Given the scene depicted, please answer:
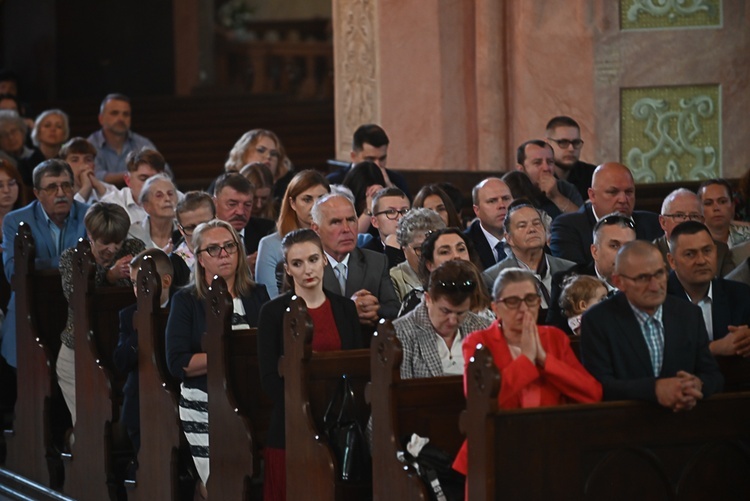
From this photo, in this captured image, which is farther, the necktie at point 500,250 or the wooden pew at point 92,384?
the necktie at point 500,250

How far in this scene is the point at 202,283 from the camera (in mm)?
5566

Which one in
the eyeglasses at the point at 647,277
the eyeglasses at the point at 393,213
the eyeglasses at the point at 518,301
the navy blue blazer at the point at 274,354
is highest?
the eyeglasses at the point at 393,213

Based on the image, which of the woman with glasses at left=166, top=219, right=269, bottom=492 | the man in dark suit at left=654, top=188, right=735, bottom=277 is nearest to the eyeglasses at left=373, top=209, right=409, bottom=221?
the woman with glasses at left=166, top=219, right=269, bottom=492

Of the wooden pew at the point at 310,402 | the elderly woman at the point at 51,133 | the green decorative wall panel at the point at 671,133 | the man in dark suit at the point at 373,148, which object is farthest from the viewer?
the elderly woman at the point at 51,133

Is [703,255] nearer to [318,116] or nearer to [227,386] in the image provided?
[227,386]

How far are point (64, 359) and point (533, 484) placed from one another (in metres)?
3.14

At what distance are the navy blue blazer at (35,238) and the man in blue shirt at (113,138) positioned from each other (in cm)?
232

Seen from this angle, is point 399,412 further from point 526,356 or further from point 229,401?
point 229,401

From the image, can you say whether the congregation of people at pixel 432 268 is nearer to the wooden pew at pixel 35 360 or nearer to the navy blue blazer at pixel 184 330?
the navy blue blazer at pixel 184 330

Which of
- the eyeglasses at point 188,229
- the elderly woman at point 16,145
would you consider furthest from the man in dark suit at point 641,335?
the elderly woman at point 16,145

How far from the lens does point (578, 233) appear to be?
6742 mm

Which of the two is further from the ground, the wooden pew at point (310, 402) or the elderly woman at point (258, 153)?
the elderly woman at point (258, 153)

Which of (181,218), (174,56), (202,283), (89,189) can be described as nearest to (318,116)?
(174,56)

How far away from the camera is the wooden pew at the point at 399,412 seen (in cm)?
436
